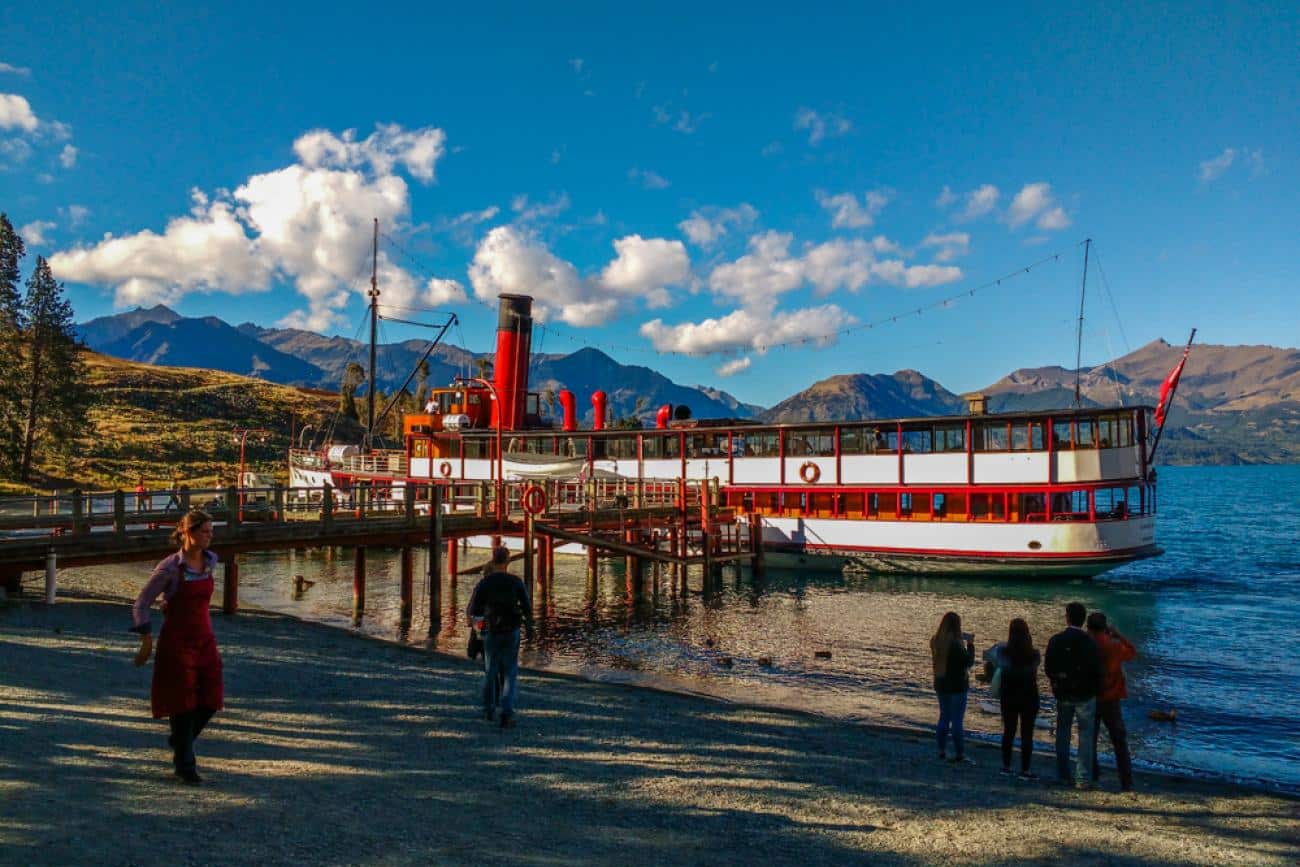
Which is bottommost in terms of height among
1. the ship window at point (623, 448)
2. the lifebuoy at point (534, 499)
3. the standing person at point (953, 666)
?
the standing person at point (953, 666)

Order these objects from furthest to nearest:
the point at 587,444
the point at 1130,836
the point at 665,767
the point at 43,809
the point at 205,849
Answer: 1. the point at 587,444
2. the point at 665,767
3. the point at 1130,836
4. the point at 43,809
5. the point at 205,849

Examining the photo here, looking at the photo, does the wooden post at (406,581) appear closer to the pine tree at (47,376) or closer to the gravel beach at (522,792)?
the gravel beach at (522,792)

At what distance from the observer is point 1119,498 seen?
112 feet

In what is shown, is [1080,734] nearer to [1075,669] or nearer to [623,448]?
[1075,669]

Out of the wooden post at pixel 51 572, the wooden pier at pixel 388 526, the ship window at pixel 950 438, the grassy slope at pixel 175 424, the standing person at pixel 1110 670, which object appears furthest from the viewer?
the grassy slope at pixel 175 424

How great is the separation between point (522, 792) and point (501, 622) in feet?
8.85

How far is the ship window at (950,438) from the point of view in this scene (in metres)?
35.6

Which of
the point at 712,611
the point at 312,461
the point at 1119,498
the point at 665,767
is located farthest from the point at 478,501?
the point at 312,461

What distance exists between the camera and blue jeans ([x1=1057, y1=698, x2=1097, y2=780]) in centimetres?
967

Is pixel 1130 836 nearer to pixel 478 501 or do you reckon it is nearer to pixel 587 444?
pixel 478 501

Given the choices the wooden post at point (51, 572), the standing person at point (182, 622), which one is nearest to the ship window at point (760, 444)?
the wooden post at point (51, 572)

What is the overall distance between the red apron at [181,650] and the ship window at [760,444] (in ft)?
114

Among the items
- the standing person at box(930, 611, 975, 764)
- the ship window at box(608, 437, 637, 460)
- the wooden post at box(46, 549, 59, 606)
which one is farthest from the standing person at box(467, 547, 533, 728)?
the ship window at box(608, 437, 637, 460)

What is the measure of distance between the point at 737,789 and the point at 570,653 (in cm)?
1237
